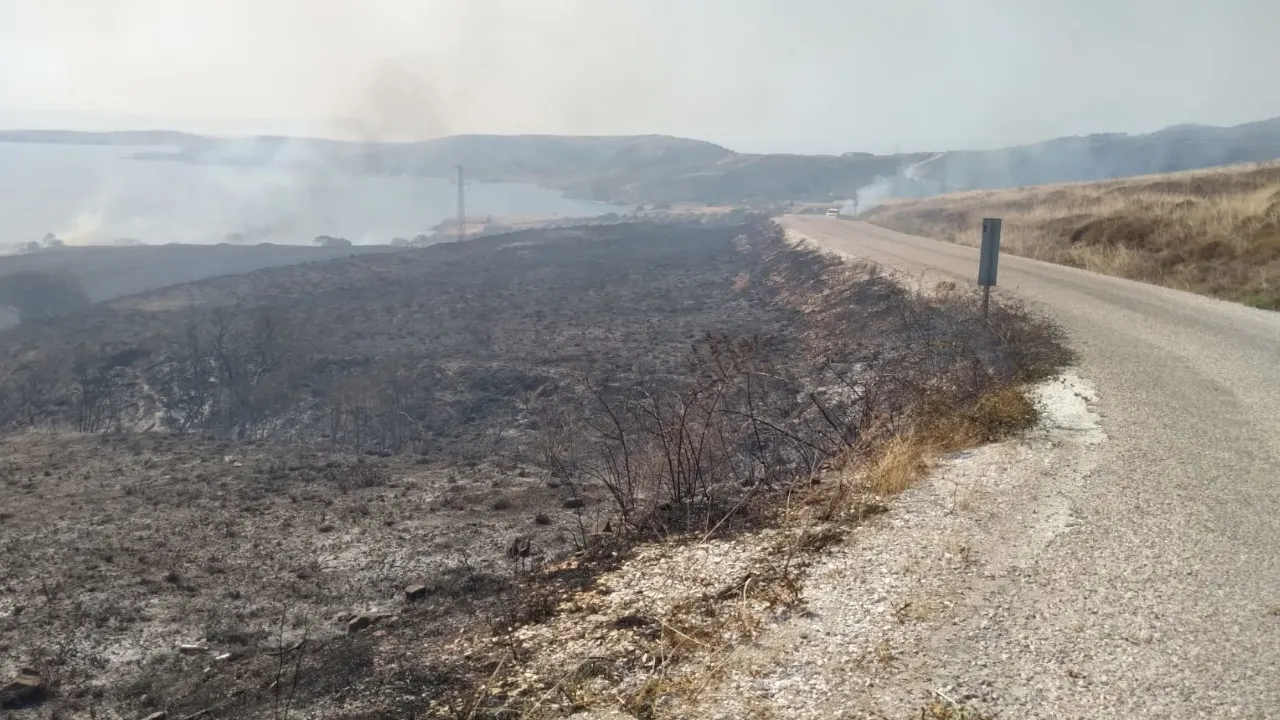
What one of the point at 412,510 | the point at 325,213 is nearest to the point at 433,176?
the point at 325,213

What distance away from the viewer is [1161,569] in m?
4.81

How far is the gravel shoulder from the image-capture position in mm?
3775

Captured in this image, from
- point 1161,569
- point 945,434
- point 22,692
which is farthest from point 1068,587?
point 22,692

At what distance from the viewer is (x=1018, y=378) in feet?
30.6

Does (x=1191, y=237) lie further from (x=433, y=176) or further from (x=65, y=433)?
(x=433, y=176)

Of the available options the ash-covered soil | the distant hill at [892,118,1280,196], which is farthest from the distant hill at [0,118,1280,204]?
the ash-covered soil

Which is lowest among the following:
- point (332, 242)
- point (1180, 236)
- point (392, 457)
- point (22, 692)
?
point (392, 457)

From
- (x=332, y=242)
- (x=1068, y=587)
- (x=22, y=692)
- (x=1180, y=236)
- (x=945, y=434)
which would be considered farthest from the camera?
(x=332, y=242)

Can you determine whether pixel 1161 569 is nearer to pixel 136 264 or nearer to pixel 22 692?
pixel 22 692

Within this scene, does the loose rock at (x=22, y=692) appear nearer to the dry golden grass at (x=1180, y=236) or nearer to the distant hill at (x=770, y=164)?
the dry golden grass at (x=1180, y=236)

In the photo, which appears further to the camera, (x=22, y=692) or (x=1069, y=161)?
(x=1069, y=161)

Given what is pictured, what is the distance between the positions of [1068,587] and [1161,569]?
595 mm

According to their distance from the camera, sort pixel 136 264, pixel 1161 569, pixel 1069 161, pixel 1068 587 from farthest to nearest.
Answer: pixel 1069 161
pixel 136 264
pixel 1161 569
pixel 1068 587

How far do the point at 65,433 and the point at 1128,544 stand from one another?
15239 mm
